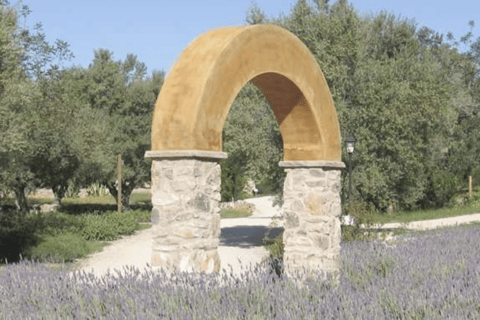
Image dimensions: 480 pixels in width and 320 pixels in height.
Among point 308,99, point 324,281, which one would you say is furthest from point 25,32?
point 324,281

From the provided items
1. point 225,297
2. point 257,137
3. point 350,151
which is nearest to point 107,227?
point 257,137

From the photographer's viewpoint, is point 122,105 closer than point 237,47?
No

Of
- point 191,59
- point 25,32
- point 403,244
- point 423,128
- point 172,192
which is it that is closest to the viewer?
point 172,192

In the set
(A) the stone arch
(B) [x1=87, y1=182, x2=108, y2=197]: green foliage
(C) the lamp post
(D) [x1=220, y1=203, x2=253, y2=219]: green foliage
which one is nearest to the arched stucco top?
(A) the stone arch

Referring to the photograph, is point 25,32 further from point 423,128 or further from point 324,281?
point 324,281

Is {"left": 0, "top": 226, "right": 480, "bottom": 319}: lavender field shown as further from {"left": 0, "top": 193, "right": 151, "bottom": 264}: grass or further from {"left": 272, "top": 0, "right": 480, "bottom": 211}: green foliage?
{"left": 272, "top": 0, "right": 480, "bottom": 211}: green foliage

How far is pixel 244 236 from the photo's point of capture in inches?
813

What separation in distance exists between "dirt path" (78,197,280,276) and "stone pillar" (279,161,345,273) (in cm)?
260

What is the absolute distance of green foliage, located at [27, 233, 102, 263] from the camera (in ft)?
51.8

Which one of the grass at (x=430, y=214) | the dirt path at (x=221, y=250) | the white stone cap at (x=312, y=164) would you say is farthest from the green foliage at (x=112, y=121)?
the white stone cap at (x=312, y=164)

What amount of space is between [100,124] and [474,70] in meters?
25.1

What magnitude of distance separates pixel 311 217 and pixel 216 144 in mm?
2831

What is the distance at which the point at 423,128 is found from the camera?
18547 millimetres

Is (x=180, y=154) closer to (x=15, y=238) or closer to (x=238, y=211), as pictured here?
(x=15, y=238)
